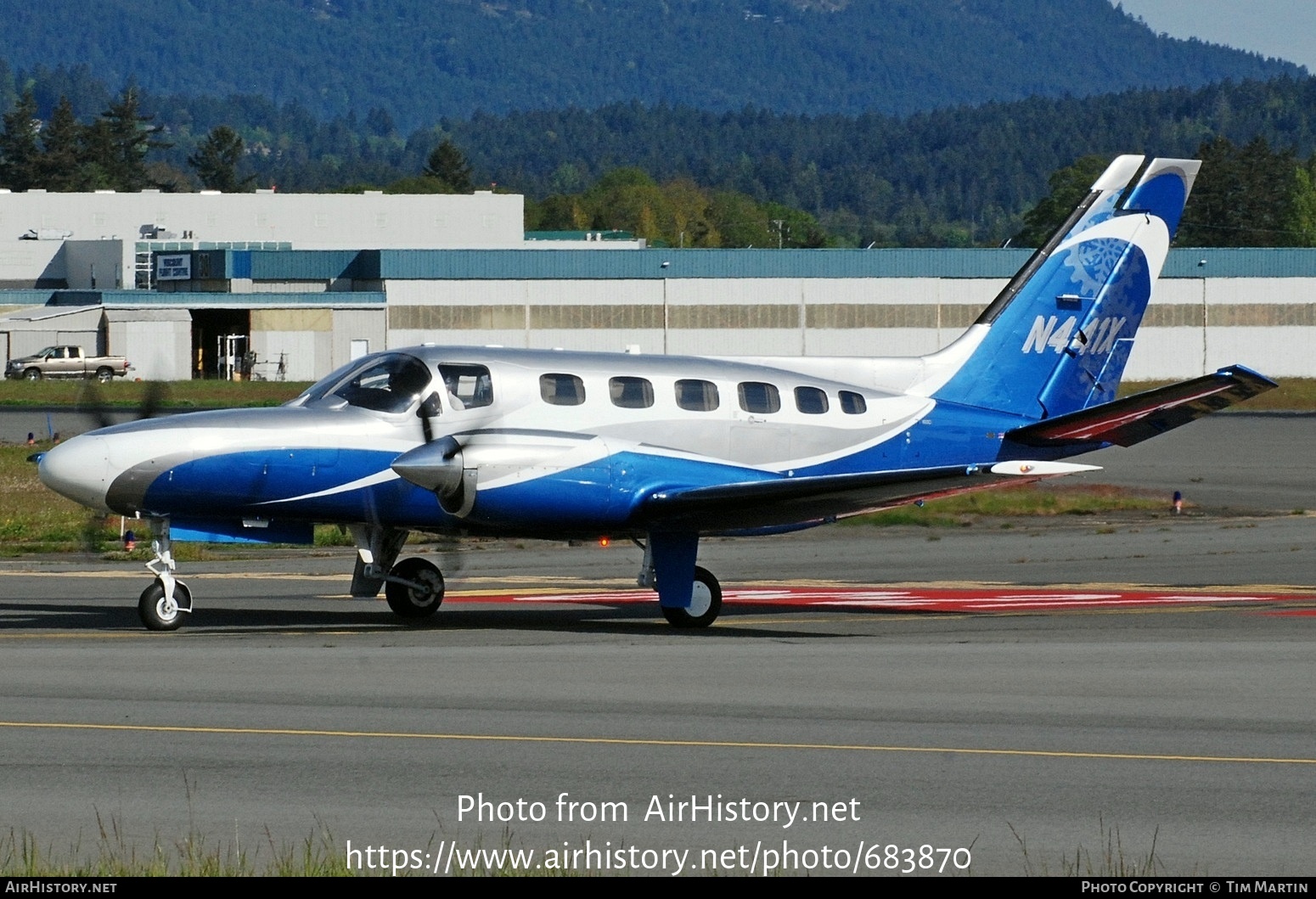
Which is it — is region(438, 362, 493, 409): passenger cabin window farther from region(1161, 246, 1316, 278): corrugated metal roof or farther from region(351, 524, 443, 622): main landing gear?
region(1161, 246, 1316, 278): corrugated metal roof

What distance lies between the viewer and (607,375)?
2020 cm

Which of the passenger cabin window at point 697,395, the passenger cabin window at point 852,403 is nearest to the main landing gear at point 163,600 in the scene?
the passenger cabin window at point 697,395

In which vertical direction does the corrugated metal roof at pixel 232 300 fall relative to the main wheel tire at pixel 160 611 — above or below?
above

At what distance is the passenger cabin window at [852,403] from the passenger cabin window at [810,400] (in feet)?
1.01

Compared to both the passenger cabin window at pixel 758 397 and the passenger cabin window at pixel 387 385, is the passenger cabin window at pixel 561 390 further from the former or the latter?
the passenger cabin window at pixel 758 397

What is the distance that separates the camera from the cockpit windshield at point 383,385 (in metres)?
19.2

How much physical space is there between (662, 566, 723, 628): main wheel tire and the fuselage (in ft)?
3.89

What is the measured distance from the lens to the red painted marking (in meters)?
21.8

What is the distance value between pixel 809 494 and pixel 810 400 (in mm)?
2394

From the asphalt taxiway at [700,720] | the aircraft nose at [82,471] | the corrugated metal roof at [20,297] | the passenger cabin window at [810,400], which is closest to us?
the asphalt taxiway at [700,720]

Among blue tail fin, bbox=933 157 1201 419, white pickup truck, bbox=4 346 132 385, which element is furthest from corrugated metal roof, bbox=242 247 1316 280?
blue tail fin, bbox=933 157 1201 419

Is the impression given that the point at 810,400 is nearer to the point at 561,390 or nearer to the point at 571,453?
the point at 561,390
